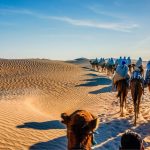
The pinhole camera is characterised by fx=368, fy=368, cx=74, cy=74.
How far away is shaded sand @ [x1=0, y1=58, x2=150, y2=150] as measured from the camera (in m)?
11.0

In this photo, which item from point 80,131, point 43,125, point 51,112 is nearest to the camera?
point 80,131

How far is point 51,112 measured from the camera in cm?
1708

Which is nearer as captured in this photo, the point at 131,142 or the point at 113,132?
the point at 131,142

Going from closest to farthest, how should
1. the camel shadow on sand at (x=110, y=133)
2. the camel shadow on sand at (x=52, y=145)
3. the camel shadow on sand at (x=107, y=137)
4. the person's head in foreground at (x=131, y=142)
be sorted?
the person's head in foreground at (x=131, y=142) < the camel shadow on sand at (x=52, y=145) < the camel shadow on sand at (x=107, y=137) < the camel shadow on sand at (x=110, y=133)

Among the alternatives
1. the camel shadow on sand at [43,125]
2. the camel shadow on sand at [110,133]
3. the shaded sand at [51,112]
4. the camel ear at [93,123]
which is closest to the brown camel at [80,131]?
the camel ear at [93,123]

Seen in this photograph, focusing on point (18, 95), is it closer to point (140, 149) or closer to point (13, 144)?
point (13, 144)

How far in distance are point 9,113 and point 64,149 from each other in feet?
14.5

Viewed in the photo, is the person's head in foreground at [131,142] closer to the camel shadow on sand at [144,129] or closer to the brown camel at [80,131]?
the brown camel at [80,131]

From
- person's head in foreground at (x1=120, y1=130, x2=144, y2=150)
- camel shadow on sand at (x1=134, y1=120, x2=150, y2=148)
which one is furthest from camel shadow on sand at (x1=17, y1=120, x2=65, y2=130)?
person's head in foreground at (x1=120, y1=130, x2=144, y2=150)

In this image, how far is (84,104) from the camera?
20172 mm

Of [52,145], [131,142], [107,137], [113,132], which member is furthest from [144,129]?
[131,142]

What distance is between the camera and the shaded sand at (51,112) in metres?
11.0

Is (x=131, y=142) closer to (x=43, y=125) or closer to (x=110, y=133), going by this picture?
(x=110, y=133)

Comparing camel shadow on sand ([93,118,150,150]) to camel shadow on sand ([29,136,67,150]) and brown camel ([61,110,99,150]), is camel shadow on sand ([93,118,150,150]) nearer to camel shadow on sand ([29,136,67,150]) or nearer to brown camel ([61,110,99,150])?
camel shadow on sand ([29,136,67,150])
